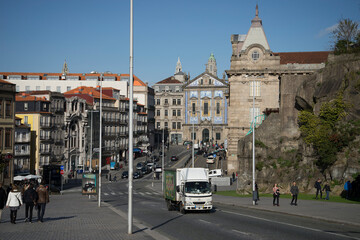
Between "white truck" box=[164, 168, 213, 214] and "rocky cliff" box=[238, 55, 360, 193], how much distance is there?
1294 cm

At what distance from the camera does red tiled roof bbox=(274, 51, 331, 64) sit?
264ft

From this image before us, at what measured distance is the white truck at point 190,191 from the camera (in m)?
28.8

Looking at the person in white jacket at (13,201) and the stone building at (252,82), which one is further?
the stone building at (252,82)

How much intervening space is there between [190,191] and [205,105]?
117 metres

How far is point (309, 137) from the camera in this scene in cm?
4297

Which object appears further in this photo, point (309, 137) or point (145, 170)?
point (145, 170)

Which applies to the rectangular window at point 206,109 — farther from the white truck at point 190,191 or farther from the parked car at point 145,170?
the white truck at point 190,191

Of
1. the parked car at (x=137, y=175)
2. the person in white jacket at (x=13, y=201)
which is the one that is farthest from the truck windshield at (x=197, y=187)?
the parked car at (x=137, y=175)

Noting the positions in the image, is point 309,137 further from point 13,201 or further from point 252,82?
point 252,82

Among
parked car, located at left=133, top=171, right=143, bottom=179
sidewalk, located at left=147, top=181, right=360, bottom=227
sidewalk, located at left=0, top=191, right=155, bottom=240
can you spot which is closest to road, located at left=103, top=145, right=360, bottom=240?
sidewalk, located at left=147, top=181, right=360, bottom=227

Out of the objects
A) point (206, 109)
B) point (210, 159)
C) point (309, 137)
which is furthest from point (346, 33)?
point (206, 109)

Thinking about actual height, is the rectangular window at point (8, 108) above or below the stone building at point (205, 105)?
below

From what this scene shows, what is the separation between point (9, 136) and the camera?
6041cm

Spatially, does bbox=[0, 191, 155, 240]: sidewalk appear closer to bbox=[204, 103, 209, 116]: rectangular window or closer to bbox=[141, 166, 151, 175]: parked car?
bbox=[141, 166, 151, 175]: parked car
